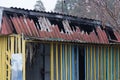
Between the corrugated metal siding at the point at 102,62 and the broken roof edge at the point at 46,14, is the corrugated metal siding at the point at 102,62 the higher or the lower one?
the lower one

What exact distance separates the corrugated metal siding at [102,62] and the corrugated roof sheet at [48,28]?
67cm

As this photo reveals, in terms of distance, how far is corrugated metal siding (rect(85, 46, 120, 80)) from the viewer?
12.1m

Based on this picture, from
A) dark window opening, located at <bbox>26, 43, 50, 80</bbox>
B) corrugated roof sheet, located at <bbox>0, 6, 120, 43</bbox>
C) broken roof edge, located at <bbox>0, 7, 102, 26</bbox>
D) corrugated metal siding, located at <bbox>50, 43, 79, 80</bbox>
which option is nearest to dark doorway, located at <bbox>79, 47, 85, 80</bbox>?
corrugated metal siding, located at <bbox>50, 43, 79, 80</bbox>

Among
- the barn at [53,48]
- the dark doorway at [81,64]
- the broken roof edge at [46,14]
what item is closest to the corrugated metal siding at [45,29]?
the barn at [53,48]

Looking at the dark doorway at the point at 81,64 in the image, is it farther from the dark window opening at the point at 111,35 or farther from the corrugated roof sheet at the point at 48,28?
the dark window opening at the point at 111,35

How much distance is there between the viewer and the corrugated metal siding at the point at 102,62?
39.7 ft

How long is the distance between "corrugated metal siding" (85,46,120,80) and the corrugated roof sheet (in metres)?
0.67

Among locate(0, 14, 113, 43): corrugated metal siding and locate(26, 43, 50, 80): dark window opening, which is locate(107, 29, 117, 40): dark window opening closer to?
locate(0, 14, 113, 43): corrugated metal siding

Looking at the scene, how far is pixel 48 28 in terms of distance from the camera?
1119 centimetres

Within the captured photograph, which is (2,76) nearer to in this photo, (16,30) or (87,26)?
(16,30)

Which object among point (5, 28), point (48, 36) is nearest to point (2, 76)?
point (5, 28)

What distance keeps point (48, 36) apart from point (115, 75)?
4.09 meters

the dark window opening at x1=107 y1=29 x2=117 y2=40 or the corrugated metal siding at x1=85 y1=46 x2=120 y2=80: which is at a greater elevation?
the dark window opening at x1=107 y1=29 x2=117 y2=40

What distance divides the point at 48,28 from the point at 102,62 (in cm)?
305
